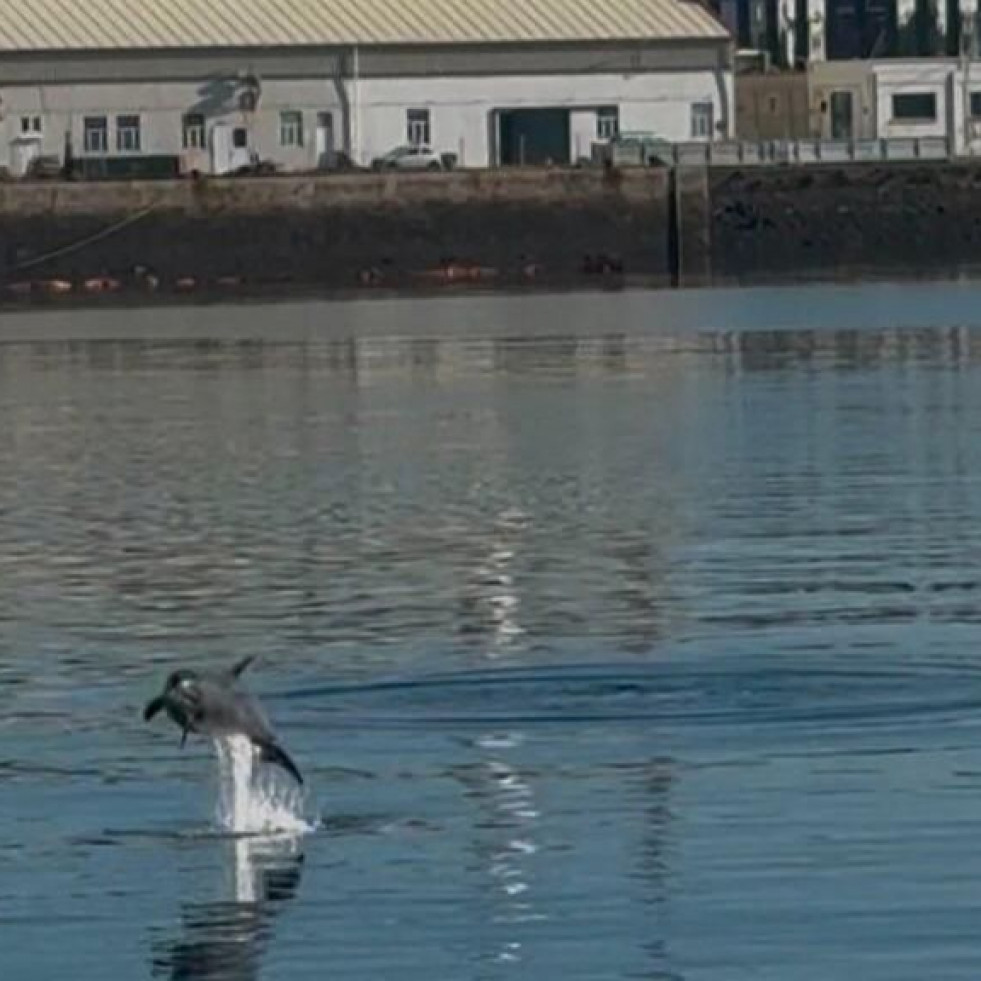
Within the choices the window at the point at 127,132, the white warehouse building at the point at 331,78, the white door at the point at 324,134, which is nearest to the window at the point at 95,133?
the white warehouse building at the point at 331,78

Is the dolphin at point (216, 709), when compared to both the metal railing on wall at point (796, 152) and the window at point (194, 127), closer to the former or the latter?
the metal railing on wall at point (796, 152)

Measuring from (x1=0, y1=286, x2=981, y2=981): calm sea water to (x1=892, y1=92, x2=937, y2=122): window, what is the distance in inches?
2158

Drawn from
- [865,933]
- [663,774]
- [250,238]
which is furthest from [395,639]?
[250,238]

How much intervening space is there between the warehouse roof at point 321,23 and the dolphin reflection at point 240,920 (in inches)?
2980

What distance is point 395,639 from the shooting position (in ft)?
76.3

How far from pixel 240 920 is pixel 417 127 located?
256ft

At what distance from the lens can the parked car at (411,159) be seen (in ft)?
288

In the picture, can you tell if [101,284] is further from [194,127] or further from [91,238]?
A: [194,127]

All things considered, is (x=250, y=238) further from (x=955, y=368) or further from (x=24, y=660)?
(x=24, y=660)

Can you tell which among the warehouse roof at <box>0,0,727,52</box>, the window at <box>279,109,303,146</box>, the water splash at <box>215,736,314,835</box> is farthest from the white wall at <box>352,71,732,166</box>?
the water splash at <box>215,736,314,835</box>

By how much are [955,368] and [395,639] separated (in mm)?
29217

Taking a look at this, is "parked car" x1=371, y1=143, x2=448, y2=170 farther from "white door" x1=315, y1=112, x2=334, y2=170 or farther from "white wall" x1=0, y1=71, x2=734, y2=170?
"white door" x1=315, y1=112, x2=334, y2=170

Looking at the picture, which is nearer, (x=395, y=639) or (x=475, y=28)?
(x=395, y=639)

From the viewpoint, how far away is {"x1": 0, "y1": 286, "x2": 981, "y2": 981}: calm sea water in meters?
15.2
